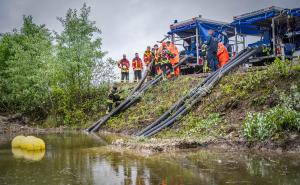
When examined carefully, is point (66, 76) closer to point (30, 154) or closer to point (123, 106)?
point (123, 106)

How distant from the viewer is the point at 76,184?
6418 mm

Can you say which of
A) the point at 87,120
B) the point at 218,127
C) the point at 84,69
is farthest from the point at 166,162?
the point at 84,69

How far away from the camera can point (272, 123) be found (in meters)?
9.09

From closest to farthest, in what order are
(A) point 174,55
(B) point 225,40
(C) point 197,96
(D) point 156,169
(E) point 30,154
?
(D) point 156,169
(E) point 30,154
(C) point 197,96
(A) point 174,55
(B) point 225,40

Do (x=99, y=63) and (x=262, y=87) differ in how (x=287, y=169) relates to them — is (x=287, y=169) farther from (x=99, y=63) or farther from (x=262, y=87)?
(x=99, y=63)

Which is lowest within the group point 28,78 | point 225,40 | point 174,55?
point 28,78

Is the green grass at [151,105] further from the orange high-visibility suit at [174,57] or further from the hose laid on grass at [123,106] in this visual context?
the orange high-visibility suit at [174,57]

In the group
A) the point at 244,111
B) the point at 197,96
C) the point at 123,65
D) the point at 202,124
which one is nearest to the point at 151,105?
the point at 197,96

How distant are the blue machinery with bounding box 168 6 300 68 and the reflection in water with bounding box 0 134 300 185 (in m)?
8.94

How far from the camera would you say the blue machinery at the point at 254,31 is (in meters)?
17.4

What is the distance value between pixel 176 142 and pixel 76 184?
423cm

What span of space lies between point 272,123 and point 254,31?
12.9 metres

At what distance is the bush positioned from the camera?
8.84 meters

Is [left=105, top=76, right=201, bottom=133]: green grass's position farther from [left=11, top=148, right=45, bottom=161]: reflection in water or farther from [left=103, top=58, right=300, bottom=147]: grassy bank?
[left=11, top=148, right=45, bottom=161]: reflection in water
